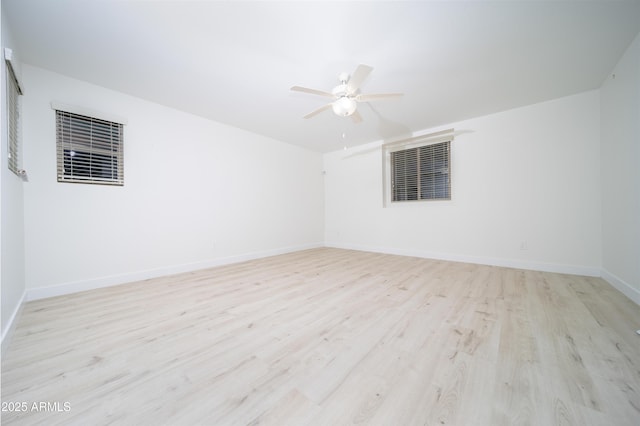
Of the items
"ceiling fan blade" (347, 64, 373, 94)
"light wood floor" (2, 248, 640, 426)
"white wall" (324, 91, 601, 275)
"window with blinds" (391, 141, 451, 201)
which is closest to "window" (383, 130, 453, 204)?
"window with blinds" (391, 141, 451, 201)

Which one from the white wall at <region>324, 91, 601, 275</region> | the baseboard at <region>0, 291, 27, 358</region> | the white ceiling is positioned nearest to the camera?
the baseboard at <region>0, 291, 27, 358</region>

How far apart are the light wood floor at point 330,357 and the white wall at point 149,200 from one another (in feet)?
1.87

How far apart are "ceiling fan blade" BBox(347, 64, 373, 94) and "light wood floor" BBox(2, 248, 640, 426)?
2.29 m

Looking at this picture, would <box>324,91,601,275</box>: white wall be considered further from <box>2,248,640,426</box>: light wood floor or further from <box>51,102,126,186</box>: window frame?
<box>51,102,126,186</box>: window frame

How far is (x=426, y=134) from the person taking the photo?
455 centimetres

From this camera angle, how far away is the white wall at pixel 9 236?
166 centimetres

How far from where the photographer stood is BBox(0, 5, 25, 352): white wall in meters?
1.66

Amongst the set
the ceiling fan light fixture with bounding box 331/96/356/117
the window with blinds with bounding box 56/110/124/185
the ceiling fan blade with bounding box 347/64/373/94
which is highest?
the ceiling fan blade with bounding box 347/64/373/94

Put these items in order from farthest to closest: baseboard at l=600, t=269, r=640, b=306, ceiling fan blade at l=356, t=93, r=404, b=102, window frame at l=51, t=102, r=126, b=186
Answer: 1. window frame at l=51, t=102, r=126, b=186
2. ceiling fan blade at l=356, t=93, r=404, b=102
3. baseboard at l=600, t=269, r=640, b=306

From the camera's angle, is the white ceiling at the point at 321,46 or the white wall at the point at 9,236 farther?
the white ceiling at the point at 321,46

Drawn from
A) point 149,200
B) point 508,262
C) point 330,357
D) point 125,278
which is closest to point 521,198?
point 508,262

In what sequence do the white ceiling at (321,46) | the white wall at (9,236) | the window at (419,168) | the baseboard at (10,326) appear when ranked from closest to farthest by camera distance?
the baseboard at (10,326)
the white wall at (9,236)
the white ceiling at (321,46)
the window at (419,168)

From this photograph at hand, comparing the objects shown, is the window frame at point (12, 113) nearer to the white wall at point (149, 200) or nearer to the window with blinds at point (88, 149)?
the white wall at point (149, 200)

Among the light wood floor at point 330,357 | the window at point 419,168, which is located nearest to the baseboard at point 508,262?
the light wood floor at point 330,357
